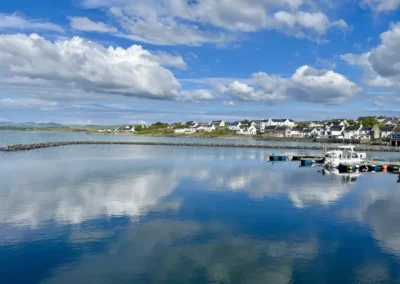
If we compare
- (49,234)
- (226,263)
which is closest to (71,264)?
(49,234)

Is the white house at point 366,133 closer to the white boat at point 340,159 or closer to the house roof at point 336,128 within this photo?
the house roof at point 336,128

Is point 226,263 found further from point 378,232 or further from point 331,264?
point 378,232

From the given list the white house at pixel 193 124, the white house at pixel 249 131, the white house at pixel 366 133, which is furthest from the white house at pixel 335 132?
the white house at pixel 193 124

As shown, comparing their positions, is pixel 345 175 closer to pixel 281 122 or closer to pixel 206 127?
A: pixel 281 122

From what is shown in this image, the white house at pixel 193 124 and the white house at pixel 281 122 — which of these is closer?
the white house at pixel 281 122

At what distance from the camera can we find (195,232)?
16.6 m

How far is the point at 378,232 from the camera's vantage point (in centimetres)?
1741

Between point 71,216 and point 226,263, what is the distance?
9567 millimetres

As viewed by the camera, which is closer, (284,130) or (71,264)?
(71,264)

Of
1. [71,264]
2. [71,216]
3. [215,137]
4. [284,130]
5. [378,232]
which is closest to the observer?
[71,264]

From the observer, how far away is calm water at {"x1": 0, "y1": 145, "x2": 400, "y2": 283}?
40.9 ft

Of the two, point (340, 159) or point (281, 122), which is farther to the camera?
point (281, 122)

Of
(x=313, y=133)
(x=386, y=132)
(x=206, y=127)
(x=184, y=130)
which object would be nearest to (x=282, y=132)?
(x=313, y=133)

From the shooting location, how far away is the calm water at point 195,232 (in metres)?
12.5
